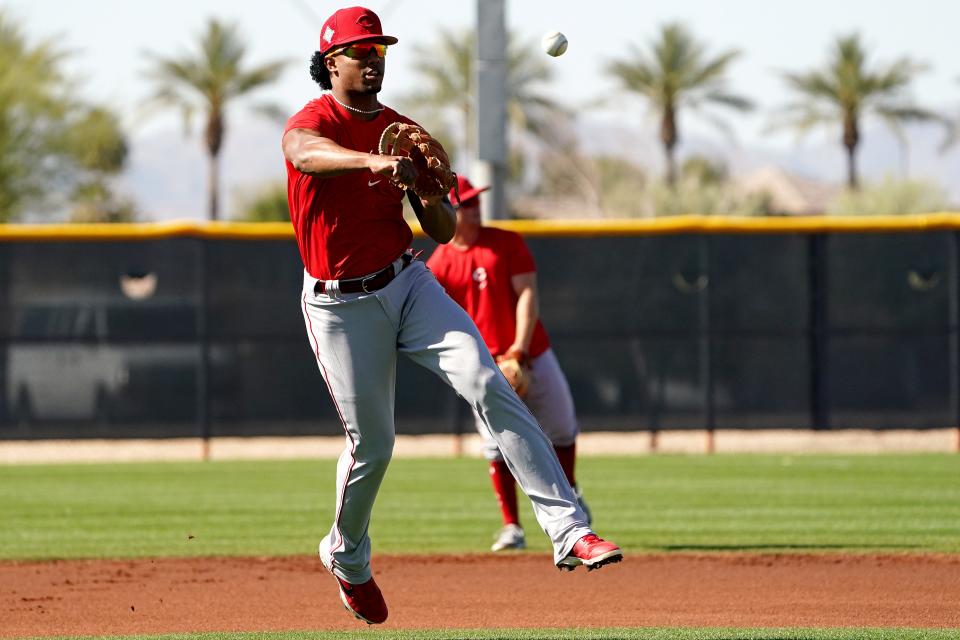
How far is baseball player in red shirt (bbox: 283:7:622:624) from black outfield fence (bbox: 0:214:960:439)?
33.6 ft

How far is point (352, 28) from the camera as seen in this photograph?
5.57 meters

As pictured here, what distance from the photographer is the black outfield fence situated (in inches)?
632

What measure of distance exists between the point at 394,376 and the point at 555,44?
4.02 m

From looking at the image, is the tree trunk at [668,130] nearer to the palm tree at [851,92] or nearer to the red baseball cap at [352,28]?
the palm tree at [851,92]

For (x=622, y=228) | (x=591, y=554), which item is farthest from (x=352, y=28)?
(x=622, y=228)

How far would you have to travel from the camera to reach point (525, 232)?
644 inches

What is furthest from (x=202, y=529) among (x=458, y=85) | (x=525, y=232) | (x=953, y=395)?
(x=458, y=85)

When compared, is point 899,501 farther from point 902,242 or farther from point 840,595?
point 902,242

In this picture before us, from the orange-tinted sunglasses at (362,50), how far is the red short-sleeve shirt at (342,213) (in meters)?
0.21

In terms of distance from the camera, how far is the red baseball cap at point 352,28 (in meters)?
5.56

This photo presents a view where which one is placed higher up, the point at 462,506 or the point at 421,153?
the point at 421,153

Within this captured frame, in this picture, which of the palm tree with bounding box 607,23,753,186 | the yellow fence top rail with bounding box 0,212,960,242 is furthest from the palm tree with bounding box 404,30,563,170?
the yellow fence top rail with bounding box 0,212,960,242

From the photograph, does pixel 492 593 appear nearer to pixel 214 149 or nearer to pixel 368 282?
pixel 368 282

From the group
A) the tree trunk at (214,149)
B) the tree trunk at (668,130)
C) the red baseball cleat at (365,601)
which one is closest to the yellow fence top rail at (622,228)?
the red baseball cleat at (365,601)
